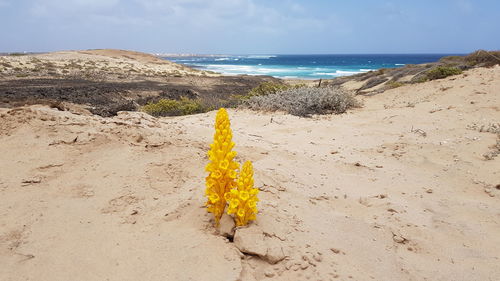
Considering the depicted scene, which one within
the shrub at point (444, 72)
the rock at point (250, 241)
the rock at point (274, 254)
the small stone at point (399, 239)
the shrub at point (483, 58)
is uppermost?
the shrub at point (483, 58)

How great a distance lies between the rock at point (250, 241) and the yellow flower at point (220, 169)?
0.83ft

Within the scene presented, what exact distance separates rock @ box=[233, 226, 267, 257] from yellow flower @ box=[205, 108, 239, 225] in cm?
25

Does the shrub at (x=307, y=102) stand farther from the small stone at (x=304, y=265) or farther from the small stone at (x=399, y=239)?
the small stone at (x=304, y=265)

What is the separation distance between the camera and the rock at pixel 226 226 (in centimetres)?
245

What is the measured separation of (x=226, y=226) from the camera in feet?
8.14

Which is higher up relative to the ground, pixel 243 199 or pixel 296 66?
pixel 296 66

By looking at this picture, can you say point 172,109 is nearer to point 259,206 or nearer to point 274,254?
point 259,206

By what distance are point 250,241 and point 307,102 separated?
6.38m

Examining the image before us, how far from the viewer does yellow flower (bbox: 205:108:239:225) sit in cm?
249

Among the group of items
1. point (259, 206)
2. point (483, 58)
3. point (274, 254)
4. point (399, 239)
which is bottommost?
point (399, 239)

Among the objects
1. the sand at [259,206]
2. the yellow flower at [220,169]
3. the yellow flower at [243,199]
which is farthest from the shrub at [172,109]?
the yellow flower at [243,199]

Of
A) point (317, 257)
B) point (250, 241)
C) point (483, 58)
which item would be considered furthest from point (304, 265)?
point (483, 58)

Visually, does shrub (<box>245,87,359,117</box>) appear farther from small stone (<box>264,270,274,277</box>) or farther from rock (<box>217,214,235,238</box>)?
small stone (<box>264,270,274,277</box>)

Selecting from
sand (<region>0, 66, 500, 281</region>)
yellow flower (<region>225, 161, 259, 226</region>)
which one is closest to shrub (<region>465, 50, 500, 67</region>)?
sand (<region>0, 66, 500, 281</region>)
